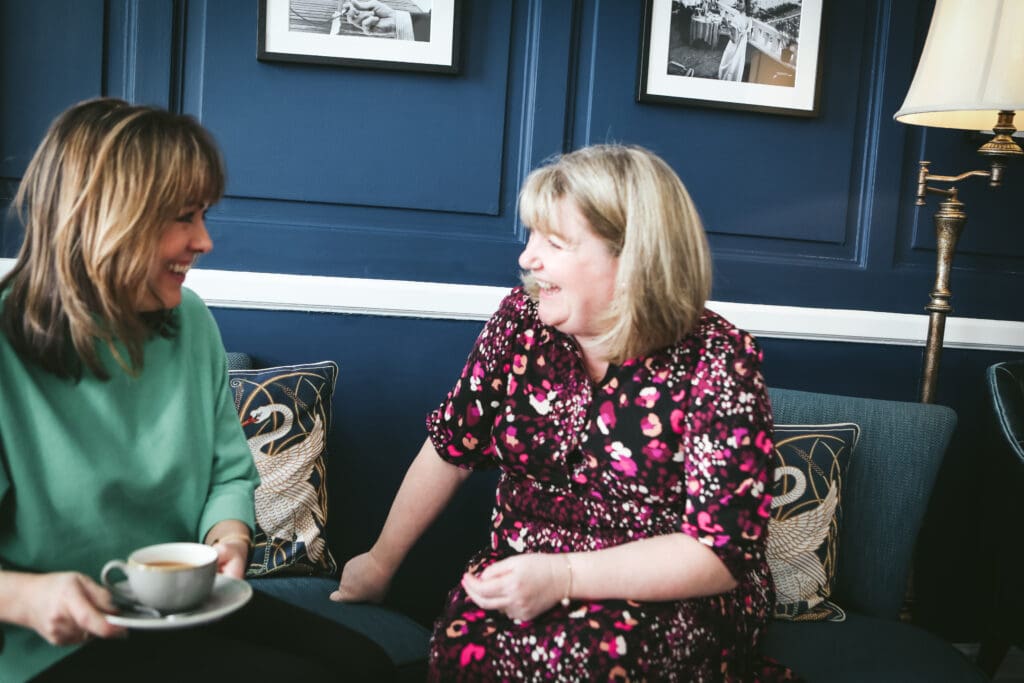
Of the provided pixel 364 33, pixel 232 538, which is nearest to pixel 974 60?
pixel 364 33

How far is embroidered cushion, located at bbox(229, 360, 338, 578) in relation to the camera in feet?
5.64

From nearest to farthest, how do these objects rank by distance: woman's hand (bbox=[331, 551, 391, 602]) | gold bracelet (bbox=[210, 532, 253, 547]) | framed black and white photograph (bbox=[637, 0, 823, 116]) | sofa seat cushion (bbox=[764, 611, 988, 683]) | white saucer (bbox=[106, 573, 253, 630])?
white saucer (bbox=[106, 573, 253, 630]) < gold bracelet (bbox=[210, 532, 253, 547]) < sofa seat cushion (bbox=[764, 611, 988, 683]) < woman's hand (bbox=[331, 551, 391, 602]) < framed black and white photograph (bbox=[637, 0, 823, 116])

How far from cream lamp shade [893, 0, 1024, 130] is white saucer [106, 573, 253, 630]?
5.41ft

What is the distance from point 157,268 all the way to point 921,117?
5.50 feet

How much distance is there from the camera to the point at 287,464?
175 cm

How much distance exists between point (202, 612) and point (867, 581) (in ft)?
4.65

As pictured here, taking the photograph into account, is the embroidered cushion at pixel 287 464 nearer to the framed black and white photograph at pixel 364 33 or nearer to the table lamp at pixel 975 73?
the framed black and white photograph at pixel 364 33

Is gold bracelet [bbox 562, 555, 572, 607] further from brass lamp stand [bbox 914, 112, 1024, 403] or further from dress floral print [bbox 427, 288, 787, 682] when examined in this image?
brass lamp stand [bbox 914, 112, 1024, 403]

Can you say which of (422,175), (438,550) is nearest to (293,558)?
(438,550)

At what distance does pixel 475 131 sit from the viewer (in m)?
2.15

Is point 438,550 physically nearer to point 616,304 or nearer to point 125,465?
point 616,304

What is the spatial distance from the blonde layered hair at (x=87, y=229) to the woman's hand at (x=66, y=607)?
265mm

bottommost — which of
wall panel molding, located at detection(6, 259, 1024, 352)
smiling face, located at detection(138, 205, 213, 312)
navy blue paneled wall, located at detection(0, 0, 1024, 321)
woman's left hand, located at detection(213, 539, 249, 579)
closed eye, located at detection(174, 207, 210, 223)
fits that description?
woman's left hand, located at detection(213, 539, 249, 579)

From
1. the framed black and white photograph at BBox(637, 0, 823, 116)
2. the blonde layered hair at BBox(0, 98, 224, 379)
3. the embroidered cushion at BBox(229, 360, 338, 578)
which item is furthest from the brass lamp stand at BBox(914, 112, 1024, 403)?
the blonde layered hair at BBox(0, 98, 224, 379)
